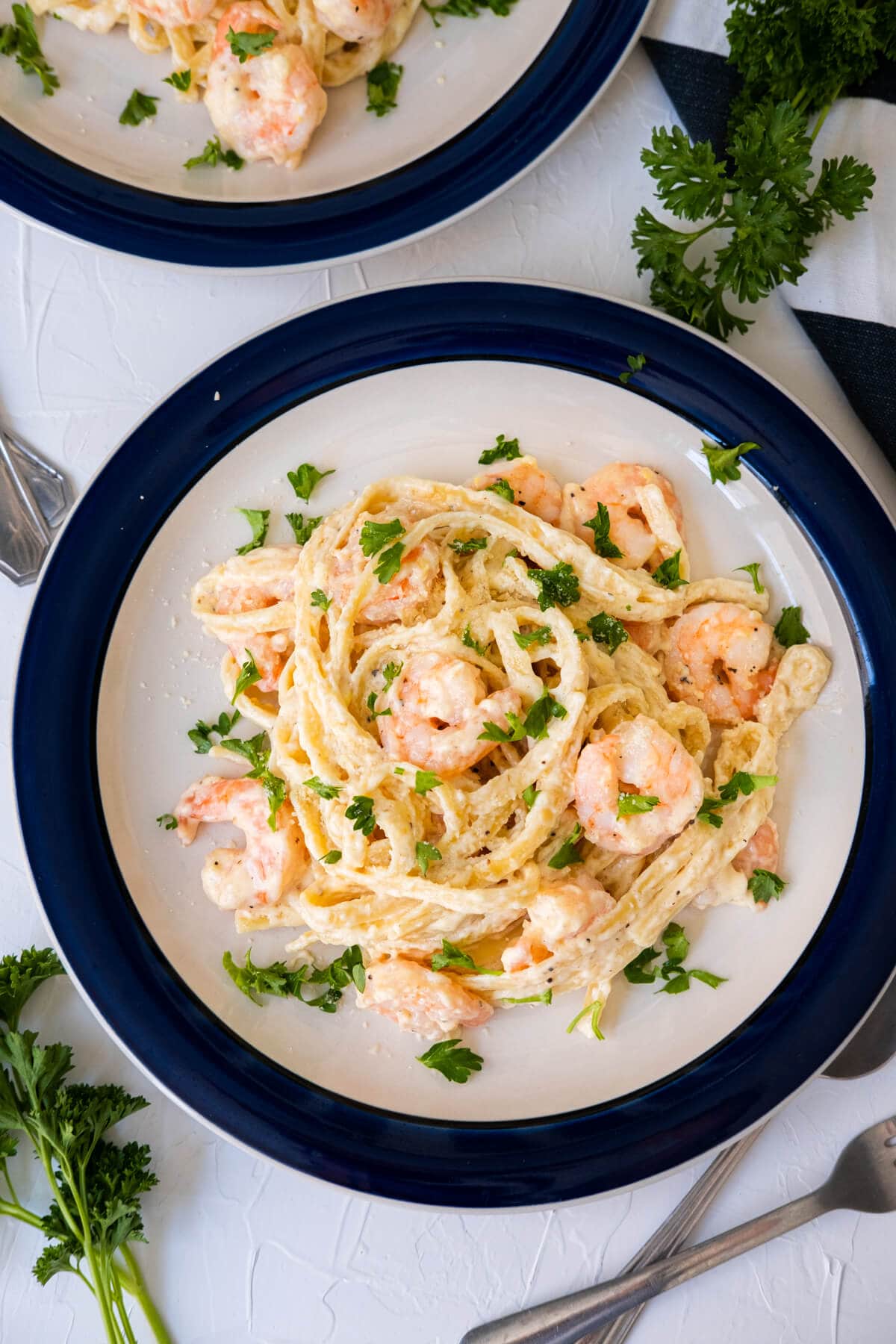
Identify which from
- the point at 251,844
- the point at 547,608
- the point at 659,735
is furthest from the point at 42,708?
the point at 659,735

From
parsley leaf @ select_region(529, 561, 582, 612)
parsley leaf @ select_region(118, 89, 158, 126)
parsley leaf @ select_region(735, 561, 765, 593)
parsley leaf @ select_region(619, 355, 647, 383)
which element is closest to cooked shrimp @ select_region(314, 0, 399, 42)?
parsley leaf @ select_region(118, 89, 158, 126)

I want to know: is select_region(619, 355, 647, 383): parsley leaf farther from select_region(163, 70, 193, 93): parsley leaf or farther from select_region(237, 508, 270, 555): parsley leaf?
select_region(163, 70, 193, 93): parsley leaf

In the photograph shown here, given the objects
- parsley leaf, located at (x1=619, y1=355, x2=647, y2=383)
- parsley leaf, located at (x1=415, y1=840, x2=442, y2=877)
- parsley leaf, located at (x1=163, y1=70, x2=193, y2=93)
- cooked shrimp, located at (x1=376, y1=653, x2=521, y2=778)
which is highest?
parsley leaf, located at (x1=163, y1=70, x2=193, y2=93)

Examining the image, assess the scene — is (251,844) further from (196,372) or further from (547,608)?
(196,372)

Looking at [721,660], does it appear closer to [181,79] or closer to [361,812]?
[361,812]

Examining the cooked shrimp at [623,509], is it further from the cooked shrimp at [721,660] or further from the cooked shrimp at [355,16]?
the cooked shrimp at [355,16]

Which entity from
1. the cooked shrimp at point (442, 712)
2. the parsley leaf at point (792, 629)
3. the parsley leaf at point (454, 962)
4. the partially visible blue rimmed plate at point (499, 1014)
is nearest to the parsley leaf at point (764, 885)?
the partially visible blue rimmed plate at point (499, 1014)
